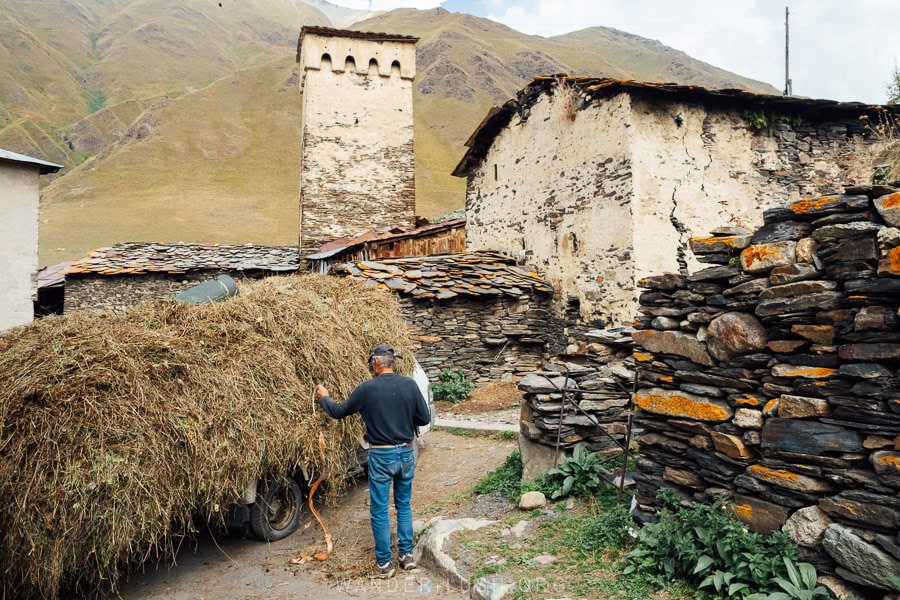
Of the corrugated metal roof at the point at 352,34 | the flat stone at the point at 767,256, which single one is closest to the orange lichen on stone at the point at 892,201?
the flat stone at the point at 767,256

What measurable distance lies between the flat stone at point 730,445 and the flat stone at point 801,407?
32cm

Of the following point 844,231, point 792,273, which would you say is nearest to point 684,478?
point 792,273

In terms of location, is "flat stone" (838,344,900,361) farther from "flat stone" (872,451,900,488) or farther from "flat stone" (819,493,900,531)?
"flat stone" (819,493,900,531)

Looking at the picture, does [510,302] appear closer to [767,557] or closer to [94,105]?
[767,557]

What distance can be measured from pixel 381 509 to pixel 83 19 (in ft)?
520

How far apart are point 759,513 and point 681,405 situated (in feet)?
2.72

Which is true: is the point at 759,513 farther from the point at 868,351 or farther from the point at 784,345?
the point at 868,351

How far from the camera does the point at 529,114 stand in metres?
12.5

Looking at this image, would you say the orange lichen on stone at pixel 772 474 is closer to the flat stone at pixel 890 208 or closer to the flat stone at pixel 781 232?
the flat stone at pixel 781 232

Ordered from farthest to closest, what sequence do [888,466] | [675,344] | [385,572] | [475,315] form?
[475,315], [385,572], [675,344], [888,466]

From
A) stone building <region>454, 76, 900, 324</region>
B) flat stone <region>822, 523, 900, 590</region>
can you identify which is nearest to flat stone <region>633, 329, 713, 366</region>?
flat stone <region>822, 523, 900, 590</region>

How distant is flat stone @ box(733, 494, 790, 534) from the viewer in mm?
3333

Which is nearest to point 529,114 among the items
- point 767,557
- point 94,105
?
point 767,557

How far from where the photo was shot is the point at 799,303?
3.29m
